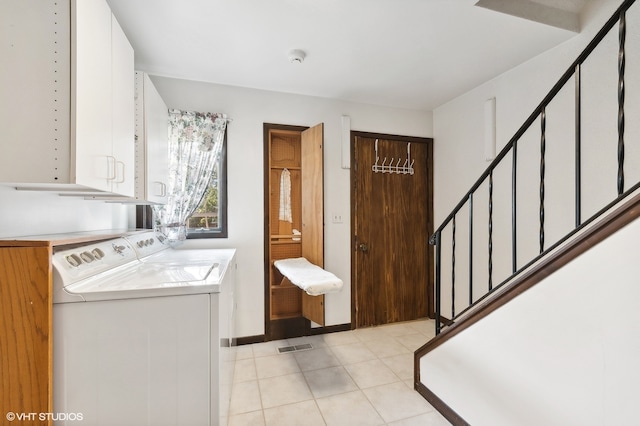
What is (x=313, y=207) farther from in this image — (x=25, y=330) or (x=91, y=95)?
(x=25, y=330)

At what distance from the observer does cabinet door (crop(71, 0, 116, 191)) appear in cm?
111

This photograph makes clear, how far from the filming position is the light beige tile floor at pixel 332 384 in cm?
179

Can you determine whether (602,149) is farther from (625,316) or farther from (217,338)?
(217,338)

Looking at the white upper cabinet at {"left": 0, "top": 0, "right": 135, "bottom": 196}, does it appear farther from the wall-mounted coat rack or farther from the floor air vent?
the wall-mounted coat rack

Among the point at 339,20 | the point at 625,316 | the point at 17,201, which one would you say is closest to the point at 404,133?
the point at 339,20

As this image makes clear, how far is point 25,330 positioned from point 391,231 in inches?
118

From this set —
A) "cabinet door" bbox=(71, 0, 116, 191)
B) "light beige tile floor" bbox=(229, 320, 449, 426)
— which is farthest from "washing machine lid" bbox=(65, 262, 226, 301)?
"light beige tile floor" bbox=(229, 320, 449, 426)

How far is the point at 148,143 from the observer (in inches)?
75.7

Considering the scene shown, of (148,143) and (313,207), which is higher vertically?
(148,143)

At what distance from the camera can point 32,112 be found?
107cm

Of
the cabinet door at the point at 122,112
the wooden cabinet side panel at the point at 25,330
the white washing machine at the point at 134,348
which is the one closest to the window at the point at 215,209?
the cabinet door at the point at 122,112

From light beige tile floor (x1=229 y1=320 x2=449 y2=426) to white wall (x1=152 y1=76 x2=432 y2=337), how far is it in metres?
0.37

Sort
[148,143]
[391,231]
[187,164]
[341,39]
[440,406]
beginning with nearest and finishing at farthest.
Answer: [440,406] → [148,143] → [341,39] → [187,164] → [391,231]

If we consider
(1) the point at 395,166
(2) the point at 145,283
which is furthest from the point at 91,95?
(1) the point at 395,166
